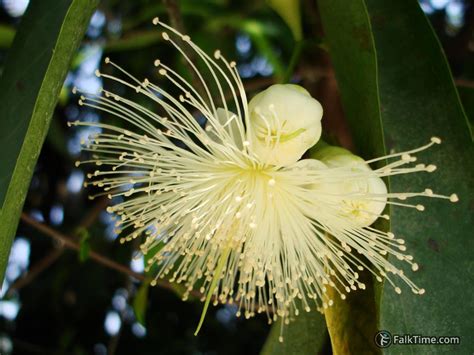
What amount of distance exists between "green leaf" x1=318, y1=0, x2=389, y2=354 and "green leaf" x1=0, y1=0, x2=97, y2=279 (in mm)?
285

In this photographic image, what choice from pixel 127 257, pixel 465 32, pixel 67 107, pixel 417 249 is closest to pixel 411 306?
pixel 417 249

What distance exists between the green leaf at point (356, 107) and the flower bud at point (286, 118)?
59mm

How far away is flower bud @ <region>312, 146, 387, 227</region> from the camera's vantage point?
72 cm

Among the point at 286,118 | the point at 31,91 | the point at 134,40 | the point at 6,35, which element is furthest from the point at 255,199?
the point at 6,35

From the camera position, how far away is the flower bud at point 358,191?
0.72 meters

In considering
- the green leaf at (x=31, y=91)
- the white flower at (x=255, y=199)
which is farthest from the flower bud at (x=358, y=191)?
the green leaf at (x=31, y=91)

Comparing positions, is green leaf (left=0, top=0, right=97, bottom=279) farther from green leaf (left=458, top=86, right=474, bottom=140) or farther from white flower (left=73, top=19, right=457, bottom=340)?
green leaf (left=458, top=86, right=474, bottom=140)

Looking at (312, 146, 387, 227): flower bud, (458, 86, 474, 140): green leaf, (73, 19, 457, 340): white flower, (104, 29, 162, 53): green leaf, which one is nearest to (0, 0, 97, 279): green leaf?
(73, 19, 457, 340): white flower

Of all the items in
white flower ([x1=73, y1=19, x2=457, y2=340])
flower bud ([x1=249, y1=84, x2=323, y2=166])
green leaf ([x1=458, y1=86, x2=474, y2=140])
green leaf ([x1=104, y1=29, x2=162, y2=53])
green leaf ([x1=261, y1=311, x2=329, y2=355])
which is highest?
green leaf ([x1=104, y1=29, x2=162, y2=53])

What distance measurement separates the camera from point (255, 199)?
2.60ft

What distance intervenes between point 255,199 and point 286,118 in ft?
0.42

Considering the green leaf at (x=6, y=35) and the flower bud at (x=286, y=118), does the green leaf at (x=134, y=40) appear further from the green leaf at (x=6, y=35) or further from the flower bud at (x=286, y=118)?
the flower bud at (x=286, y=118)

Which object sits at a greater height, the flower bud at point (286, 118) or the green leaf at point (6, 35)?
the green leaf at point (6, 35)

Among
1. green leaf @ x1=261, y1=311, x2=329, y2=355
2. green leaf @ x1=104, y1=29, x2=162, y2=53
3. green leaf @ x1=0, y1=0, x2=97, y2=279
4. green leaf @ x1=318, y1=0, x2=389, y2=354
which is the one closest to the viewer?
green leaf @ x1=0, y1=0, x2=97, y2=279
